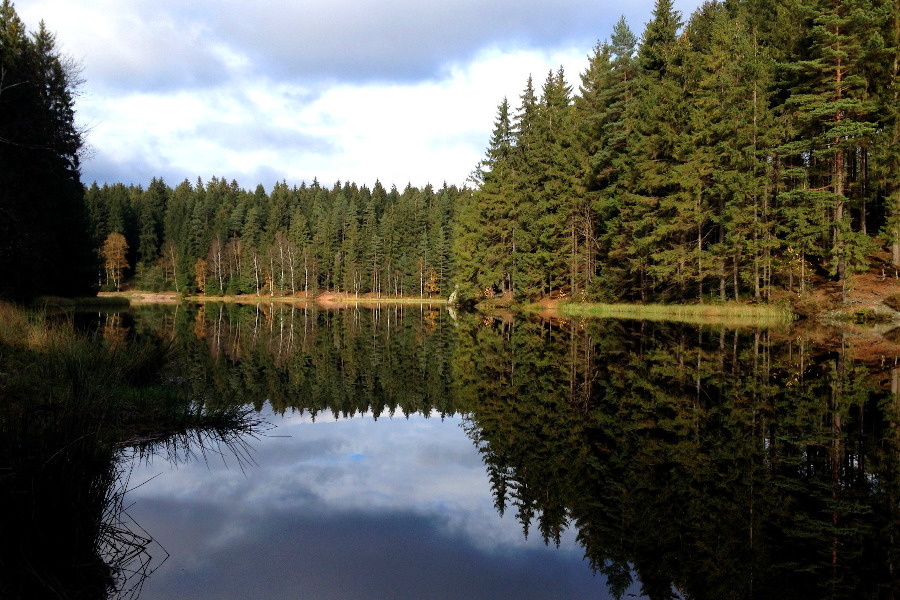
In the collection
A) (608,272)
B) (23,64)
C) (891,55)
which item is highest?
(891,55)

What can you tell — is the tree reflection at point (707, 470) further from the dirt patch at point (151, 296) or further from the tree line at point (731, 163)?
the dirt patch at point (151, 296)

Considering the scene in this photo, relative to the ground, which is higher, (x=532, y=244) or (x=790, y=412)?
(x=532, y=244)

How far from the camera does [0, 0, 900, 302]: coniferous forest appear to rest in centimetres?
2536

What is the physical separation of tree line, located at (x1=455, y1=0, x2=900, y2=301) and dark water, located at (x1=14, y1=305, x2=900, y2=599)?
19.0m

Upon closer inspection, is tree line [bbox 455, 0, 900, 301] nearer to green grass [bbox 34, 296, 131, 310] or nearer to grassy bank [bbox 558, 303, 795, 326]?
grassy bank [bbox 558, 303, 795, 326]

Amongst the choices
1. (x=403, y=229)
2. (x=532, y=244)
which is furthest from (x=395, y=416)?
(x=403, y=229)

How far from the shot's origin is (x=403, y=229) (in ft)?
287

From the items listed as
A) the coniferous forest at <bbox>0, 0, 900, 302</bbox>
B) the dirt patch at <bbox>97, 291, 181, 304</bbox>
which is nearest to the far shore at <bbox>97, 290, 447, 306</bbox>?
the dirt patch at <bbox>97, 291, 181, 304</bbox>

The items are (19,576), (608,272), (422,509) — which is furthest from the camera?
(608,272)

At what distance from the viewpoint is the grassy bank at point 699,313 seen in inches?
1011

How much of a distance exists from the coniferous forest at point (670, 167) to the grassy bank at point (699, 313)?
5.93 feet

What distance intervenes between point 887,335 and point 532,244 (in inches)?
1079

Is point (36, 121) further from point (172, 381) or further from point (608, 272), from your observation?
point (608, 272)

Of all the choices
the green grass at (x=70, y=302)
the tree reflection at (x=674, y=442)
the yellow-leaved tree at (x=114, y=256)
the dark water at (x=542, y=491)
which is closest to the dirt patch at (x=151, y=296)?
the yellow-leaved tree at (x=114, y=256)
